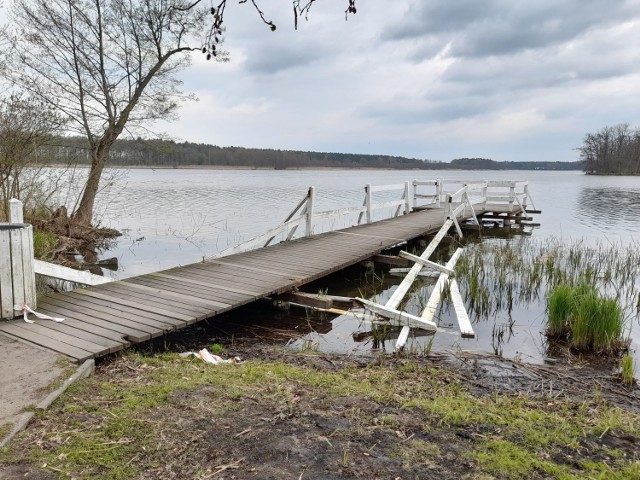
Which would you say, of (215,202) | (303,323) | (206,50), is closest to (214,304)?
(303,323)

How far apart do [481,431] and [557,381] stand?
2119 millimetres

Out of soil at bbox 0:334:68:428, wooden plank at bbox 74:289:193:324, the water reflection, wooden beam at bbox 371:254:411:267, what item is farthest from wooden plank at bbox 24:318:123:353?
the water reflection

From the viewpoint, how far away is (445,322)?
23.1ft

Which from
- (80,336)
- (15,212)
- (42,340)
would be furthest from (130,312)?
(15,212)

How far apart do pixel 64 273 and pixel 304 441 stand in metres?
4.45

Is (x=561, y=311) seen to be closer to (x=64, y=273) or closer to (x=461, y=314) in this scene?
(x=461, y=314)

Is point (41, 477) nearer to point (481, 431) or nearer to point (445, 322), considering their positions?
point (481, 431)

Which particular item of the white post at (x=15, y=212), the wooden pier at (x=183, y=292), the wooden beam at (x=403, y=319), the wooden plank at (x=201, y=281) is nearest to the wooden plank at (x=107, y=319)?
the wooden pier at (x=183, y=292)

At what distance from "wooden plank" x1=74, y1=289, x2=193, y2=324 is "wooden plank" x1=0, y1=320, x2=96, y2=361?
3.88 feet

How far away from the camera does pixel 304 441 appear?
288 centimetres

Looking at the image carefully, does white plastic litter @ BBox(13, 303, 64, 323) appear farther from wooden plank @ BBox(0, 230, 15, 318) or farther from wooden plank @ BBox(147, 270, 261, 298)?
wooden plank @ BBox(147, 270, 261, 298)

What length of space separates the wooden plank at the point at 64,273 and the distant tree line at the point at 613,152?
288 ft

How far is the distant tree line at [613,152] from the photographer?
77000mm

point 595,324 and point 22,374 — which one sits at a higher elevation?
point 22,374
